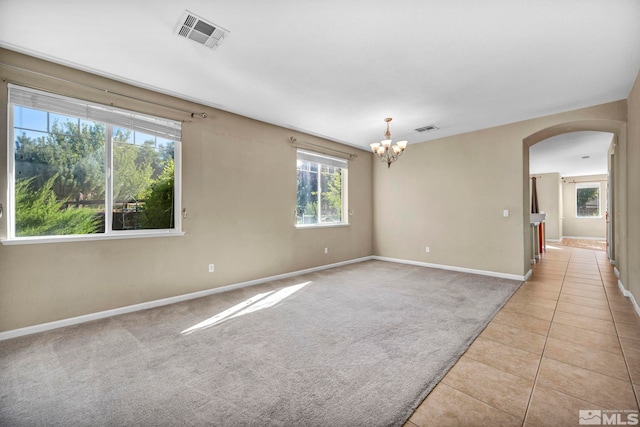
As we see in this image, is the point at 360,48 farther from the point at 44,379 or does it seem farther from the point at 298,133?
the point at 44,379

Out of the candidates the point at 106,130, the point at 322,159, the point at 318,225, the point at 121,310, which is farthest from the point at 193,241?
the point at 322,159

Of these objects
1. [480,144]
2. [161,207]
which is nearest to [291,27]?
[161,207]

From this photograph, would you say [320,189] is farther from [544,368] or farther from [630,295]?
[630,295]

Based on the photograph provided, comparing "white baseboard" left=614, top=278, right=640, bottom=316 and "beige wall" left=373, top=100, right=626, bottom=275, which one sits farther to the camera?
"beige wall" left=373, top=100, right=626, bottom=275

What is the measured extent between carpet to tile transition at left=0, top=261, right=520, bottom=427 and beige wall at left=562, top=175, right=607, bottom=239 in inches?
410

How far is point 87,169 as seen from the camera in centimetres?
302

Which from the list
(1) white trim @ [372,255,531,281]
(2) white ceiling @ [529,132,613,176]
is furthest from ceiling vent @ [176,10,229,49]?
(2) white ceiling @ [529,132,613,176]

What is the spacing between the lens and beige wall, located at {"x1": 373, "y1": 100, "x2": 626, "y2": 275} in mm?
4555

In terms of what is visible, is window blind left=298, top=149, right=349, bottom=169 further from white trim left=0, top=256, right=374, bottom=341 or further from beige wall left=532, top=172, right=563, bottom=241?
beige wall left=532, top=172, right=563, bottom=241

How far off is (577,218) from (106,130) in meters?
14.6

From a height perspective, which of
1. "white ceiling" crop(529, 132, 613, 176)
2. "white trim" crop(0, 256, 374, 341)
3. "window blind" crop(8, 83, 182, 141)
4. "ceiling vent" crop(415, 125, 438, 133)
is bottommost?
"white trim" crop(0, 256, 374, 341)

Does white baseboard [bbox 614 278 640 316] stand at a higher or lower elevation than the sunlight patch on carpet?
higher

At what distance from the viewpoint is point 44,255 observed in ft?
8.95

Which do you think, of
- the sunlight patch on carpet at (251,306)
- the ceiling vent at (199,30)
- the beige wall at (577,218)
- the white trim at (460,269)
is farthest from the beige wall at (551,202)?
the ceiling vent at (199,30)
